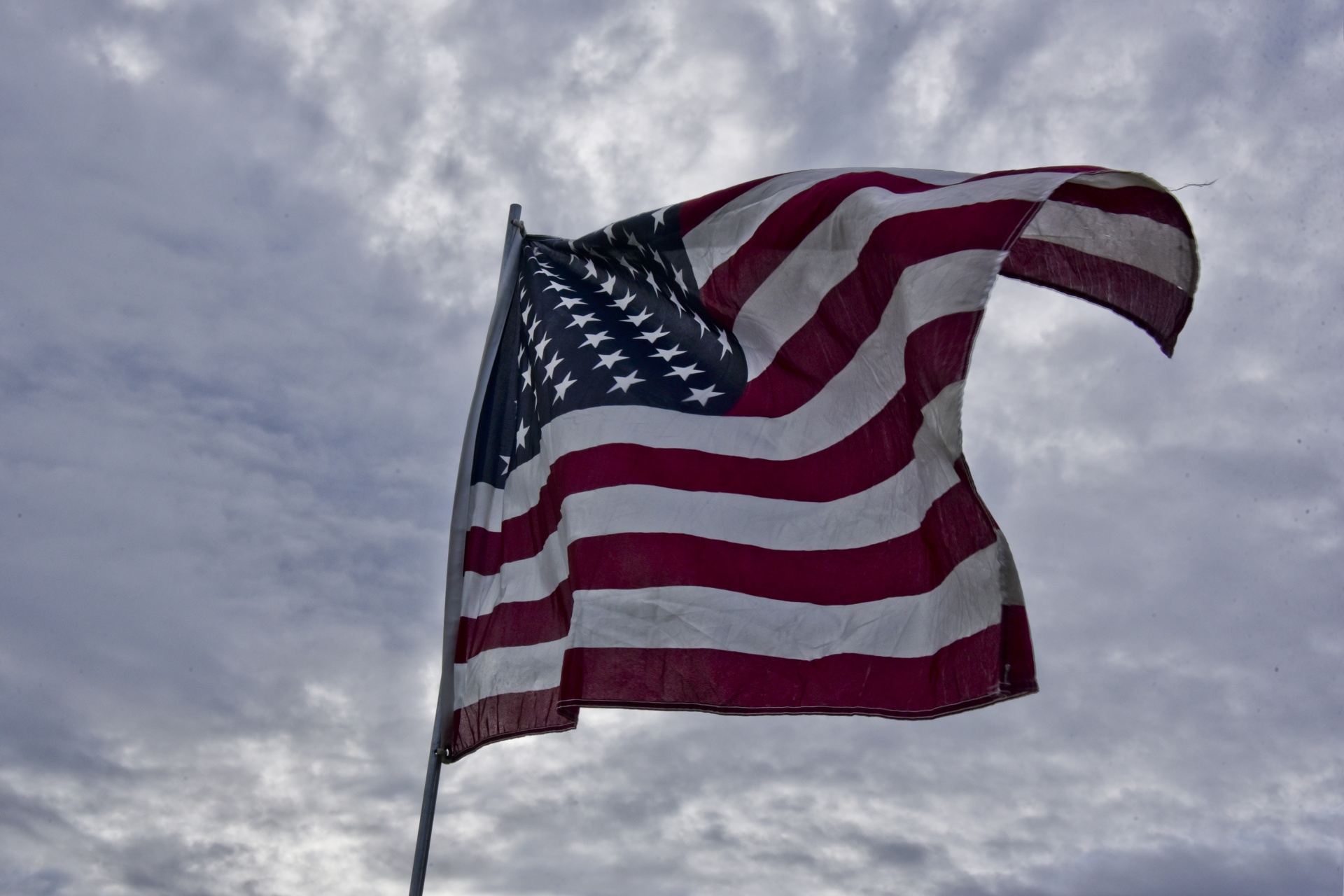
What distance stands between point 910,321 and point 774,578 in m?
1.80

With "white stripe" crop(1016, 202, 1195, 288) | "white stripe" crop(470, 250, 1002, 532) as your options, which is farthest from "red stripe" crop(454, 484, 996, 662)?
"white stripe" crop(1016, 202, 1195, 288)

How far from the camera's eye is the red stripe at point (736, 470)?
22.5 feet

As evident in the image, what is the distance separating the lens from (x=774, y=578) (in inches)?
277

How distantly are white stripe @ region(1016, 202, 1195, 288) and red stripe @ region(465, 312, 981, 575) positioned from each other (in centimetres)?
151

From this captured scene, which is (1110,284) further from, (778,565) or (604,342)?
(604,342)

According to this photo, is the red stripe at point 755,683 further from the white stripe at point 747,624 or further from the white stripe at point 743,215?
the white stripe at point 743,215

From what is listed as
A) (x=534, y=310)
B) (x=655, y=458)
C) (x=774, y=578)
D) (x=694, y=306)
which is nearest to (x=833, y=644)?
(x=774, y=578)

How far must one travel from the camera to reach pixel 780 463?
24.4 ft

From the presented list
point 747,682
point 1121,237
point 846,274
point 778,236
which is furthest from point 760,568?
point 1121,237

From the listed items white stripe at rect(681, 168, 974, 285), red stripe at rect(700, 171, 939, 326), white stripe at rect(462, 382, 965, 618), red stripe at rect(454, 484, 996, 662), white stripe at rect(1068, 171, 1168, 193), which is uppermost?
white stripe at rect(681, 168, 974, 285)

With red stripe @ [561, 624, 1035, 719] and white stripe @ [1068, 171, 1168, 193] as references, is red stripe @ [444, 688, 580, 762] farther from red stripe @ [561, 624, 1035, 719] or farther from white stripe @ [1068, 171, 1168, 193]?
white stripe @ [1068, 171, 1168, 193]

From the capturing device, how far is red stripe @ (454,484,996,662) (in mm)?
6469

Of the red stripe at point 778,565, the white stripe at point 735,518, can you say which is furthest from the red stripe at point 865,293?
the red stripe at point 778,565

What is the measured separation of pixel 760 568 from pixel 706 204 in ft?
9.33
